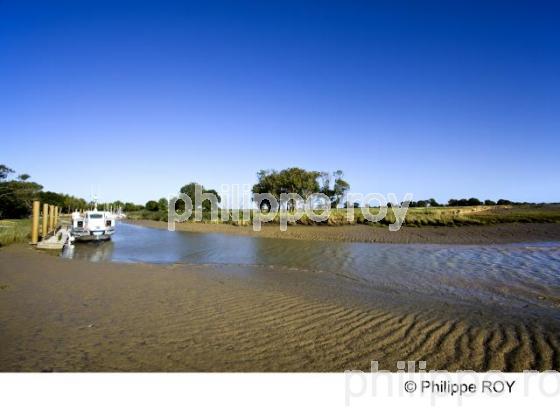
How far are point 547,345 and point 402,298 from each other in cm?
354

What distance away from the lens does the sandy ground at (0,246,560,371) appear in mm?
4480

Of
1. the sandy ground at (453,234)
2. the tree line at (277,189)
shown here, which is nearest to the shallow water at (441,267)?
the sandy ground at (453,234)

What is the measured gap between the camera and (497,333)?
576cm

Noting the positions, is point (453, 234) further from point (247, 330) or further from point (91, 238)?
point (91, 238)

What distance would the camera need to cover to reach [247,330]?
5.76 metres

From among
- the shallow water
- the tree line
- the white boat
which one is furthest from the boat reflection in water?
the tree line

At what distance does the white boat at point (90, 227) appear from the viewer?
24.2 m

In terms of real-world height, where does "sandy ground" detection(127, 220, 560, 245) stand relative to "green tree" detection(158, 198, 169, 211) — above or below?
below

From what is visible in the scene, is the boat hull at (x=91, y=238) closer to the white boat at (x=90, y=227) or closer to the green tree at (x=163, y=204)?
the white boat at (x=90, y=227)

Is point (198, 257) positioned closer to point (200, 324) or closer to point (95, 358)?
point (200, 324)

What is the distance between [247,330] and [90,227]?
23.0 metres

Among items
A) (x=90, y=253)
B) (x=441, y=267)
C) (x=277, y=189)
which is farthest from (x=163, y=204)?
(x=441, y=267)

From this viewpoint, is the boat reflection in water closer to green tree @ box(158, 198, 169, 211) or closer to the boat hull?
the boat hull

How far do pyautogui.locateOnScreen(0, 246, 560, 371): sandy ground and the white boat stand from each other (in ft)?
51.5
